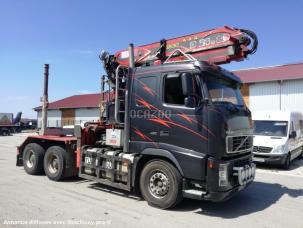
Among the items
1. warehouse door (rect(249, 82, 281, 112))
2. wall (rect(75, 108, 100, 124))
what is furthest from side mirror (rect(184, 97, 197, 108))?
wall (rect(75, 108, 100, 124))

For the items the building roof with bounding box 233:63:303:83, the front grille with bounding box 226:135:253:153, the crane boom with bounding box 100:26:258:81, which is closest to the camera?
the front grille with bounding box 226:135:253:153

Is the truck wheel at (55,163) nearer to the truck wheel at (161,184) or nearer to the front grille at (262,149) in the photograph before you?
the truck wheel at (161,184)

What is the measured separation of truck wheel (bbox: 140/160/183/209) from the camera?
623 centimetres

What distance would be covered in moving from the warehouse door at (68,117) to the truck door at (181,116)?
4099cm

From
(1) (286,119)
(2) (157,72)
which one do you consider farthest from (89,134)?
(1) (286,119)

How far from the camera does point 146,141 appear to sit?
22.4 feet

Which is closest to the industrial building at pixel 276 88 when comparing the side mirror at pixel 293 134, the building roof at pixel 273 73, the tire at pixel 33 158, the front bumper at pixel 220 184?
the building roof at pixel 273 73

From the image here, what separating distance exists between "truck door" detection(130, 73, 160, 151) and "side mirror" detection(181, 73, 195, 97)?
32.9 inches

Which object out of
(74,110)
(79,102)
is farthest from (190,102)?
(79,102)

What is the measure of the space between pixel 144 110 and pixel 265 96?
22.1m

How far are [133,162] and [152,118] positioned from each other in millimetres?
1050

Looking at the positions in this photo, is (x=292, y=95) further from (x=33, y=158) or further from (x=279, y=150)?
(x=33, y=158)

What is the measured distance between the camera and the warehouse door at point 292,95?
2495 centimetres

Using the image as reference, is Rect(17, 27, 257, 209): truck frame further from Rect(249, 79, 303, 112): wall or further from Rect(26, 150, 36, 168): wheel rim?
Rect(249, 79, 303, 112): wall
